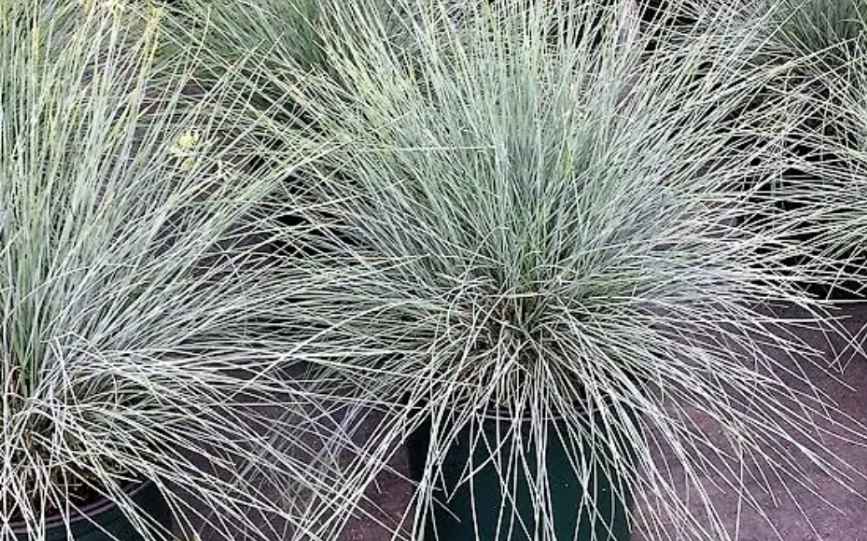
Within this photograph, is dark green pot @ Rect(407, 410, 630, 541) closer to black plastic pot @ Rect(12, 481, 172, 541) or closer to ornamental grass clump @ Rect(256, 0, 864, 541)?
ornamental grass clump @ Rect(256, 0, 864, 541)

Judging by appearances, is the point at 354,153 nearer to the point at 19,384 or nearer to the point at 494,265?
the point at 494,265

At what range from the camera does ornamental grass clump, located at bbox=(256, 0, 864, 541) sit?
1.31m

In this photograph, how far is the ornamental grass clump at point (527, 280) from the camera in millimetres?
1312

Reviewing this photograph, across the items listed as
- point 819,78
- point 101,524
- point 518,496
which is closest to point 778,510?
point 518,496

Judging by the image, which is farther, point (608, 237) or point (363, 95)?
point (363, 95)

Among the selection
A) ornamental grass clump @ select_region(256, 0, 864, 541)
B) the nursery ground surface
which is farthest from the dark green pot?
the nursery ground surface

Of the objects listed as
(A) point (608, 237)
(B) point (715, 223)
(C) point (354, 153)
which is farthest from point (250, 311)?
(B) point (715, 223)

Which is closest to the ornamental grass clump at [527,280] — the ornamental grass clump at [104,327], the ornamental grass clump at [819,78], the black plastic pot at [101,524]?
the ornamental grass clump at [104,327]

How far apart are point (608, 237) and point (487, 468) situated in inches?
13.9

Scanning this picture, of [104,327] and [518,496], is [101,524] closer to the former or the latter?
[104,327]

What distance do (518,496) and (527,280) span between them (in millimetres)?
279

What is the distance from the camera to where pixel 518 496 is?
4.44ft

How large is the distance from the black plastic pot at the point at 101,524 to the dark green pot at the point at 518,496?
35 cm

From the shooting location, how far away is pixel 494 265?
1.41 meters
